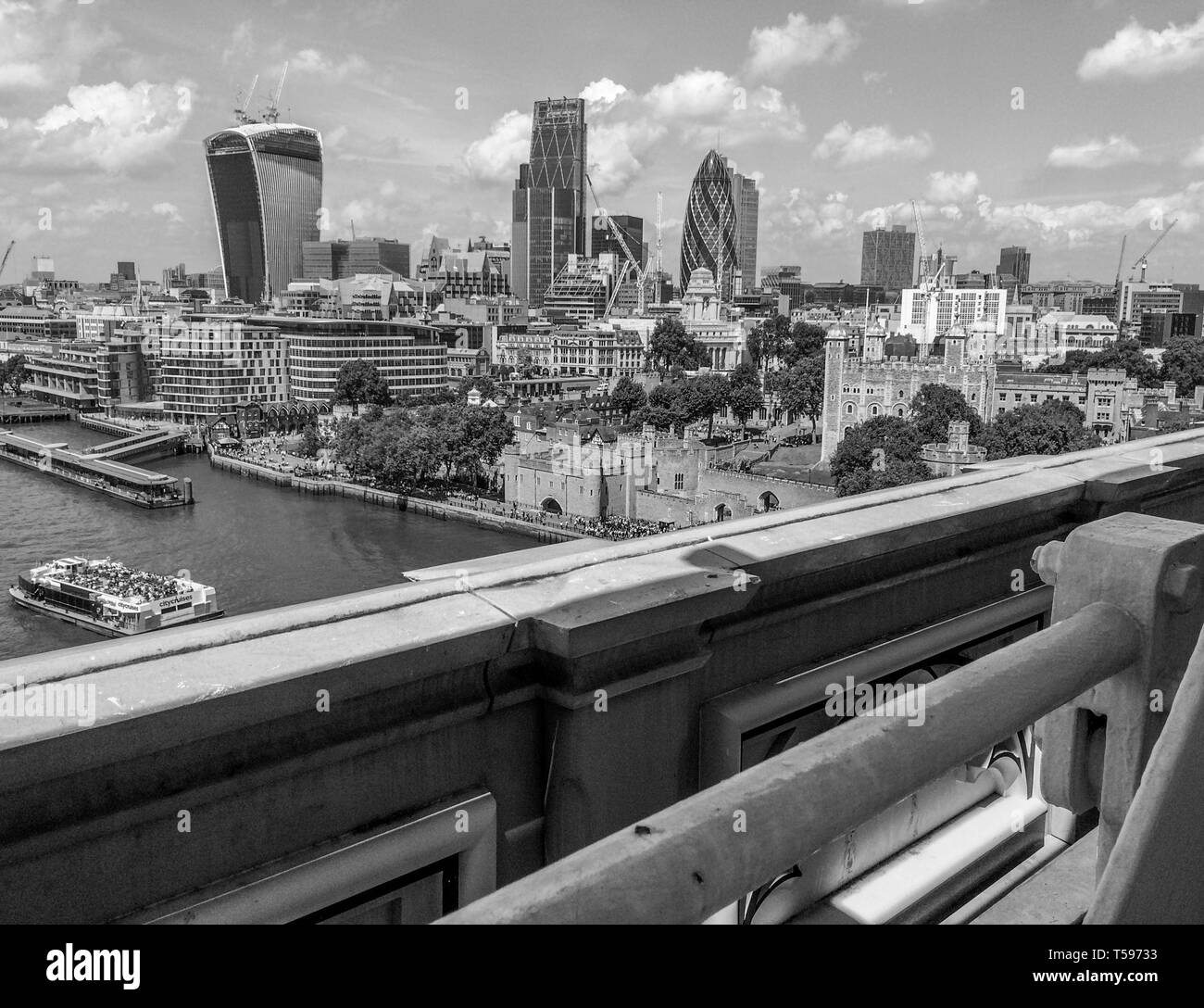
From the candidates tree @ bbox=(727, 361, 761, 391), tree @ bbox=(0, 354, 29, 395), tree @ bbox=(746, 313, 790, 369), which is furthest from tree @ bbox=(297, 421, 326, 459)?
tree @ bbox=(0, 354, 29, 395)

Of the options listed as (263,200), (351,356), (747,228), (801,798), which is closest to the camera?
(801,798)

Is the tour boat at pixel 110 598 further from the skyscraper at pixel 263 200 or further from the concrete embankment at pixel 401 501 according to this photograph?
the skyscraper at pixel 263 200

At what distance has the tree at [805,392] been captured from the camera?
35562 mm

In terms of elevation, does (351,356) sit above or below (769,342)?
below

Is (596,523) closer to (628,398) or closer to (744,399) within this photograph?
(744,399)

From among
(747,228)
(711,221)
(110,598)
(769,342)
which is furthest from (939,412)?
(747,228)

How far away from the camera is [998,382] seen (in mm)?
31391

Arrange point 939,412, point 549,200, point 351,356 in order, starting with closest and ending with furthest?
1. point 939,412
2. point 351,356
3. point 549,200

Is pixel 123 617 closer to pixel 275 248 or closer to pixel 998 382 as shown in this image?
pixel 998 382

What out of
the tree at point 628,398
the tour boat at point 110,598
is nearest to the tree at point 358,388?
the tree at point 628,398

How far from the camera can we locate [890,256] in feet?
403

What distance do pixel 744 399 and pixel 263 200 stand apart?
5324cm

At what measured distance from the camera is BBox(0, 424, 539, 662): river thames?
1867 cm

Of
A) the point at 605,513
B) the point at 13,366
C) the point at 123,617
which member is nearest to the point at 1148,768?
the point at 123,617
